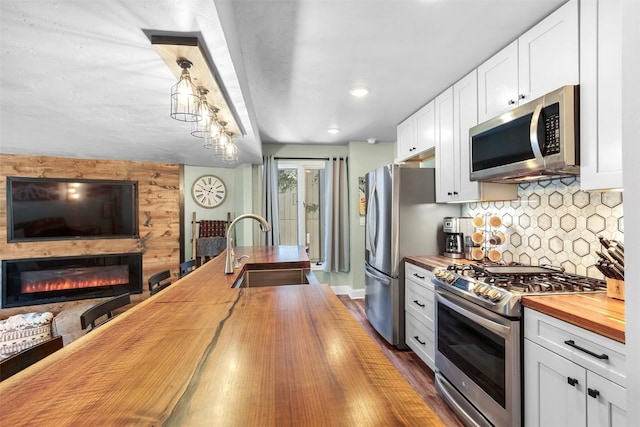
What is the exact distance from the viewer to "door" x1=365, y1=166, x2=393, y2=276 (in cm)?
289

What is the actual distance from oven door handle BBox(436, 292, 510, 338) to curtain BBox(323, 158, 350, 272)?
2.48 meters

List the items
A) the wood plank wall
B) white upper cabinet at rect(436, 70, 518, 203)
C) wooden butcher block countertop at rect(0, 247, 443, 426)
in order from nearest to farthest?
wooden butcher block countertop at rect(0, 247, 443, 426) → white upper cabinet at rect(436, 70, 518, 203) → the wood plank wall

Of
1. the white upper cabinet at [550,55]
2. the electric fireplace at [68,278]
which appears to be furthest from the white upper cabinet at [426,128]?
the electric fireplace at [68,278]

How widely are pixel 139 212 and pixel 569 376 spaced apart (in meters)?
4.59

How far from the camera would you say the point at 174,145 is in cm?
338

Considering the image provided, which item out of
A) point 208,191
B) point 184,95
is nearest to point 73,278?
point 208,191

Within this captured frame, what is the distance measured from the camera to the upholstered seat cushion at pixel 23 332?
2670mm

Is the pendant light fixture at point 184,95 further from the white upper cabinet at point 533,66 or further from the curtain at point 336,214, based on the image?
the curtain at point 336,214

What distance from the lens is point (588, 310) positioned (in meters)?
1.24

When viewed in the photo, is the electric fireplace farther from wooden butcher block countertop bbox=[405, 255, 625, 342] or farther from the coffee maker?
wooden butcher block countertop bbox=[405, 255, 625, 342]

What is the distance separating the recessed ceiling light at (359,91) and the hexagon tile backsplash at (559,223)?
4.73 ft

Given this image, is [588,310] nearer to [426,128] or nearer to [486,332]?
[486,332]

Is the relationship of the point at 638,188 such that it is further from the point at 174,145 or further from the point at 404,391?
the point at 174,145

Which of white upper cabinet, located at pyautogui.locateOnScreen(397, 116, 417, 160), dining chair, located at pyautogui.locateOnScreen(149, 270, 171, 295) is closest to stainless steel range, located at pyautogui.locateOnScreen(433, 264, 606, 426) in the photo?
white upper cabinet, located at pyautogui.locateOnScreen(397, 116, 417, 160)
